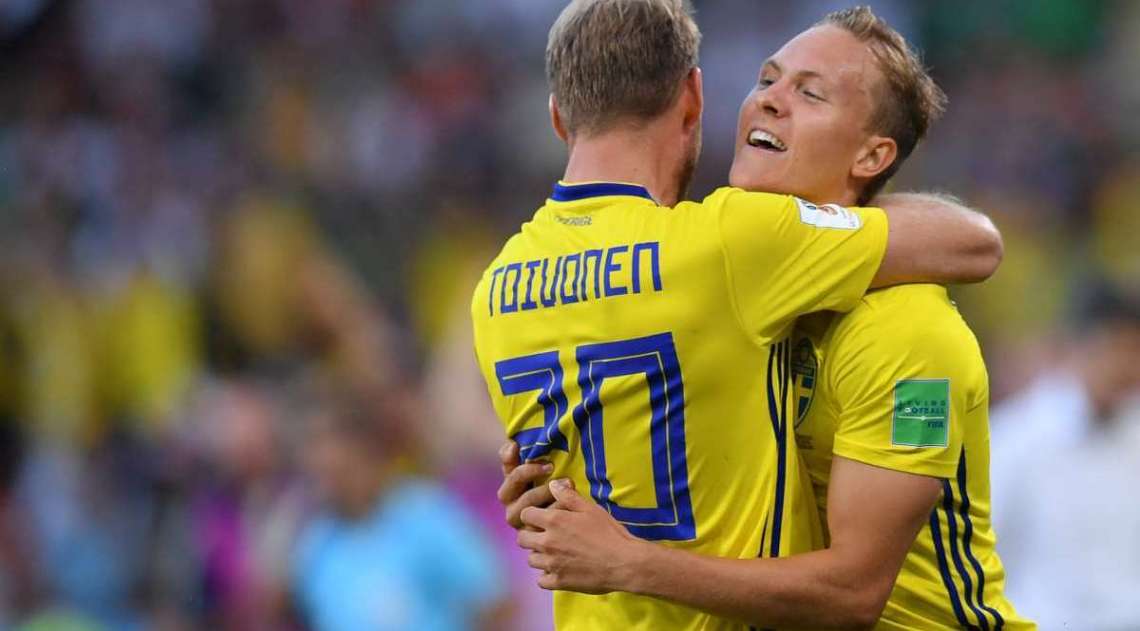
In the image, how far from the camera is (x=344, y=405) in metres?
6.67

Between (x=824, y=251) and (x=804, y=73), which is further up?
(x=804, y=73)

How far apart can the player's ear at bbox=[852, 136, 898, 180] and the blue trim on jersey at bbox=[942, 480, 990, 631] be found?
657mm

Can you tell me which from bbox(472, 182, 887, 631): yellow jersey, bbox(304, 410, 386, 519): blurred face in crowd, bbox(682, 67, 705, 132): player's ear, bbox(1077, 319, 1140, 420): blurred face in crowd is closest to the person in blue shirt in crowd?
bbox(304, 410, 386, 519): blurred face in crowd

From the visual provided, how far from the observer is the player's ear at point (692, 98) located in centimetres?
294

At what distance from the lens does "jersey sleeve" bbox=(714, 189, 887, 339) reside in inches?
106

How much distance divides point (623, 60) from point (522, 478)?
822 mm

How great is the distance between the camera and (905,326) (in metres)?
2.85

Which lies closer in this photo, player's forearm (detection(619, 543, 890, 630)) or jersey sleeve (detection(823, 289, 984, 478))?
player's forearm (detection(619, 543, 890, 630))

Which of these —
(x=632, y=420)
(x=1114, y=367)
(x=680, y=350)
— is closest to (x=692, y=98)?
(x=680, y=350)

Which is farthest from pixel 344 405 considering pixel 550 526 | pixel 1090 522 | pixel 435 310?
pixel 550 526

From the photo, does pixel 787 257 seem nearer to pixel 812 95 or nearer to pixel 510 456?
pixel 812 95

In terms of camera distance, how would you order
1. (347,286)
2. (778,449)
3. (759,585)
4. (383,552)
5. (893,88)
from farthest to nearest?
(347,286)
(383,552)
(893,88)
(778,449)
(759,585)

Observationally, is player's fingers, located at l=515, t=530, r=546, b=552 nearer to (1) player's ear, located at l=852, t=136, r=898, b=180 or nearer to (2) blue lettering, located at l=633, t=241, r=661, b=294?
(2) blue lettering, located at l=633, t=241, r=661, b=294

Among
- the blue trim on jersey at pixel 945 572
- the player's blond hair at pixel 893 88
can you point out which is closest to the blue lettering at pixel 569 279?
the player's blond hair at pixel 893 88
